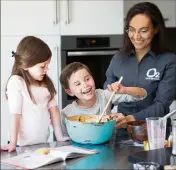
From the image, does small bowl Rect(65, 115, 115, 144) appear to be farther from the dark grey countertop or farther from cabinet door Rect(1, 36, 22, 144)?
cabinet door Rect(1, 36, 22, 144)

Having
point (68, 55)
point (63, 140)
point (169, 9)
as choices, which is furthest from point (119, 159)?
point (169, 9)

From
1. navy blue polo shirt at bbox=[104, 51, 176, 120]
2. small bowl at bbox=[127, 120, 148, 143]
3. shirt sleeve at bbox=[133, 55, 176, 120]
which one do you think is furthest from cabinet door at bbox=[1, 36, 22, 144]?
small bowl at bbox=[127, 120, 148, 143]

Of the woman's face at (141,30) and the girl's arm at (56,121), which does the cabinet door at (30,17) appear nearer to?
the woman's face at (141,30)

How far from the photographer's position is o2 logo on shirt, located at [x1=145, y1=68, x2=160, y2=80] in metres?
1.95

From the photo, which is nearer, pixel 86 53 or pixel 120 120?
pixel 120 120

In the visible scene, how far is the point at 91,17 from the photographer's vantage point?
318 centimetres

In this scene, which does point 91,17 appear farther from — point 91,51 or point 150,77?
point 150,77

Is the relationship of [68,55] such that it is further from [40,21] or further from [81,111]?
[81,111]

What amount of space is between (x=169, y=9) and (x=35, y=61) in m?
2.42

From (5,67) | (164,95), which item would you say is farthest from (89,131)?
(5,67)

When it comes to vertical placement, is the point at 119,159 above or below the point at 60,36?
below

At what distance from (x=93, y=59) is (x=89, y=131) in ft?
6.15

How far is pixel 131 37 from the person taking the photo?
6.41 ft

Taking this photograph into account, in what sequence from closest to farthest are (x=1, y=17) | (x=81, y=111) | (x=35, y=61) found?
1. (x=35, y=61)
2. (x=81, y=111)
3. (x=1, y=17)
